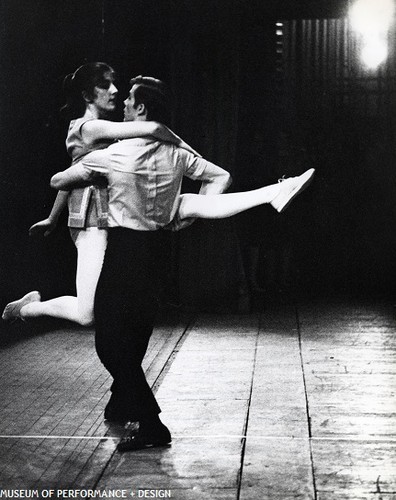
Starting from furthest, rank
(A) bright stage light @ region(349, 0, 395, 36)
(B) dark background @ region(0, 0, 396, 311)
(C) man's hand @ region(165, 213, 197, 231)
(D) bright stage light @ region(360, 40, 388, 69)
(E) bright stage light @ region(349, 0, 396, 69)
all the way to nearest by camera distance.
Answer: (D) bright stage light @ region(360, 40, 388, 69) → (E) bright stage light @ region(349, 0, 396, 69) → (A) bright stage light @ region(349, 0, 395, 36) → (B) dark background @ region(0, 0, 396, 311) → (C) man's hand @ region(165, 213, 197, 231)

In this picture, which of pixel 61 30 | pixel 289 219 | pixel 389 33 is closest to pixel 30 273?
pixel 61 30

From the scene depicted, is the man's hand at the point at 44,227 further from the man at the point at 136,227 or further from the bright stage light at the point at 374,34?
the bright stage light at the point at 374,34

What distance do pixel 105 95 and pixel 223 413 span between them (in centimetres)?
236

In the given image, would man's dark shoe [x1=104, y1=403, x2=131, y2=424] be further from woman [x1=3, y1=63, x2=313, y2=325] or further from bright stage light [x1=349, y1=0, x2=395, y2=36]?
bright stage light [x1=349, y1=0, x2=395, y2=36]

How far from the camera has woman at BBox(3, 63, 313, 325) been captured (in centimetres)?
538

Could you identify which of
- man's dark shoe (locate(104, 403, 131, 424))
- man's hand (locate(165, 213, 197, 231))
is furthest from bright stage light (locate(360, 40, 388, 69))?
man's hand (locate(165, 213, 197, 231))

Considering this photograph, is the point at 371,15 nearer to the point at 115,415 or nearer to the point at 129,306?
the point at 115,415

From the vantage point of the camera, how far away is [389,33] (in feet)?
49.0

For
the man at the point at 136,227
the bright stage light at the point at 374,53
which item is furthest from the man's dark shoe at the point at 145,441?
the bright stage light at the point at 374,53

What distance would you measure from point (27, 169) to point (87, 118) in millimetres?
805

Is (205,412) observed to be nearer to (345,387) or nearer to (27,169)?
(345,387)

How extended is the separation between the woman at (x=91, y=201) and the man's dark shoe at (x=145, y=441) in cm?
74

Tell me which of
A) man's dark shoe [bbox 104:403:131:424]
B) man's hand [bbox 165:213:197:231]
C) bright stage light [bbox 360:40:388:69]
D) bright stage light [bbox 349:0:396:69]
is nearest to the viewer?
man's hand [bbox 165:213:197:231]

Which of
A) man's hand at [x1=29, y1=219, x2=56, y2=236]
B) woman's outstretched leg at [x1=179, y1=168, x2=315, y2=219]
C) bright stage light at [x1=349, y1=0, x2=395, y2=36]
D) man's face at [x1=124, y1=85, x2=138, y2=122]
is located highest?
bright stage light at [x1=349, y1=0, x2=395, y2=36]
